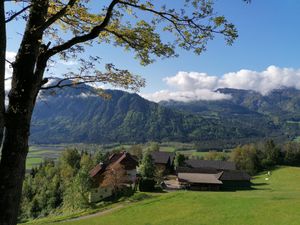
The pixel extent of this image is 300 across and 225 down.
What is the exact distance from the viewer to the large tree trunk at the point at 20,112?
23.8ft

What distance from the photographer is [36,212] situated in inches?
3730

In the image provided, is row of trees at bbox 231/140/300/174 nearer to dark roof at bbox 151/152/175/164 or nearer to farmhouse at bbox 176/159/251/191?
farmhouse at bbox 176/159/251/191

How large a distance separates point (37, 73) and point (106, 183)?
229 ft

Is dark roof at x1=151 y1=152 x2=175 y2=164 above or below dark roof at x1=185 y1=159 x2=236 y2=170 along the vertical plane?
above

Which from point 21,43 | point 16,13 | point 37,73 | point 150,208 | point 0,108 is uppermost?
point 16,13

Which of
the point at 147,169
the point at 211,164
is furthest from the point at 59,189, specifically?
the point at 211,164

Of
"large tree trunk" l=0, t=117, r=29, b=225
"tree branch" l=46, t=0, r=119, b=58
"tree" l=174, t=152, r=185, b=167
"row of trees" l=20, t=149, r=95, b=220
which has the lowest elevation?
"row of trees" l=20, t=149, r=95, b=220

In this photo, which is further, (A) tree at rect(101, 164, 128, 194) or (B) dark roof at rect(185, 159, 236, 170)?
(B) dark roof at rect(185, 159, 236, 170)

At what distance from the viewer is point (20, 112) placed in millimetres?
7594

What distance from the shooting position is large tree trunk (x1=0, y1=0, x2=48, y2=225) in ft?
23.8

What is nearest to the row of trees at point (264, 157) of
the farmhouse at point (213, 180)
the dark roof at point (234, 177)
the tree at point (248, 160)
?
the tree at point (248, 160)

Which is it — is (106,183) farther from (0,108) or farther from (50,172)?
(0,108)

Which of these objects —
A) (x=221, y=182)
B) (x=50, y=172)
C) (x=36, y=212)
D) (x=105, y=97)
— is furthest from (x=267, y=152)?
(x=105, y=97)

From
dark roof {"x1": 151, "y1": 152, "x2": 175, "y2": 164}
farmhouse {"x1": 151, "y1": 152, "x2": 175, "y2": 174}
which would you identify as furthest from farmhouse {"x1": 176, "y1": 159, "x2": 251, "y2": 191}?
dark roof {"x1": 151, "y1": 152, "x2": 175, "y2": 164}
